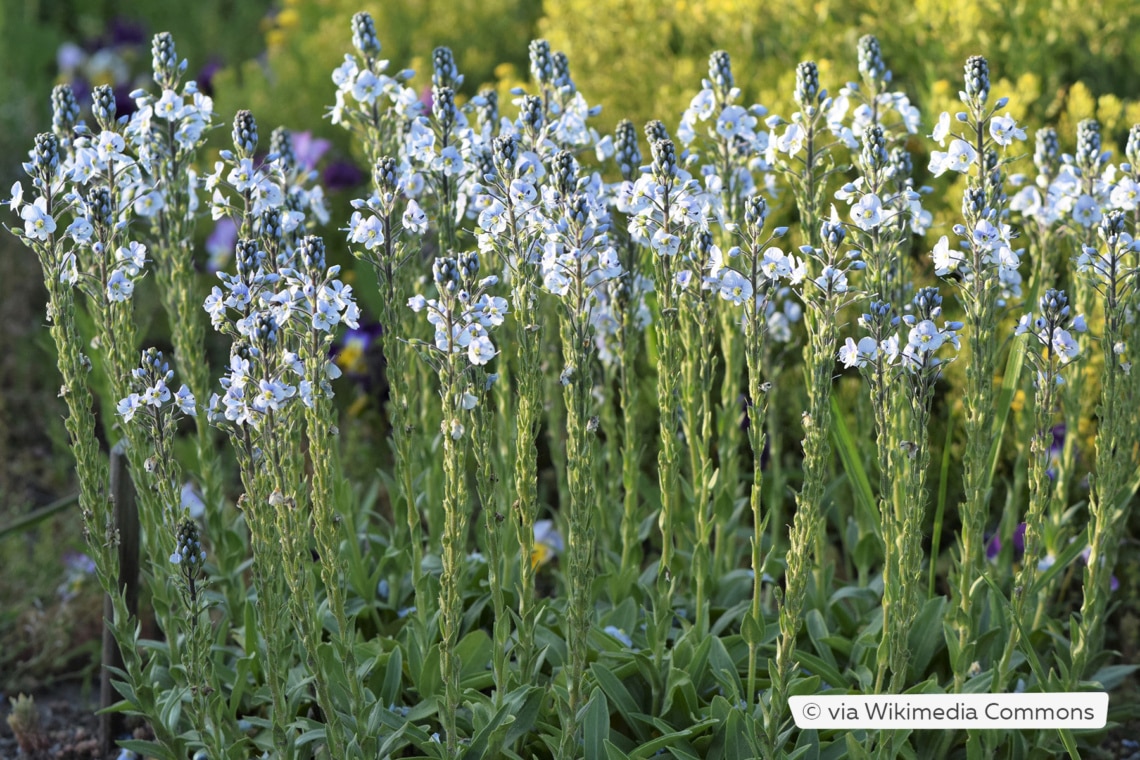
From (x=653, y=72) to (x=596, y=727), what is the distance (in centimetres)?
415

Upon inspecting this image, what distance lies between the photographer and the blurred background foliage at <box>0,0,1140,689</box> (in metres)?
5.55

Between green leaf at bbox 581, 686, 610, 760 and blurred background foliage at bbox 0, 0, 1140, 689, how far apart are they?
8.19ft

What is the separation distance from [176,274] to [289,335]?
0.97 meters

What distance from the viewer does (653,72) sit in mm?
6453

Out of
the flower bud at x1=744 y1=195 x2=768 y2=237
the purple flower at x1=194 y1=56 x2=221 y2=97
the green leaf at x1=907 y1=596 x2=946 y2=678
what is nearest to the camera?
the flower bud at x1=744 y1=195 x2=768 y2=237

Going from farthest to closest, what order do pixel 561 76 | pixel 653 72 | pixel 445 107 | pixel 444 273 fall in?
pixel 653 72 → pixel 561 76 → pixel 445 107 → pixel 444 273

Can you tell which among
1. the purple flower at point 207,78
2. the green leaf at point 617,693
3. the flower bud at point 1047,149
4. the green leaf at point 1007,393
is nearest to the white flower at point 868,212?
the green leaf at point 1007,393

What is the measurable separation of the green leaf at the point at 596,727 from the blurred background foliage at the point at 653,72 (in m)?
2.50

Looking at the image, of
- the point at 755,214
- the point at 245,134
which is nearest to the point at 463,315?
the point at 755,214

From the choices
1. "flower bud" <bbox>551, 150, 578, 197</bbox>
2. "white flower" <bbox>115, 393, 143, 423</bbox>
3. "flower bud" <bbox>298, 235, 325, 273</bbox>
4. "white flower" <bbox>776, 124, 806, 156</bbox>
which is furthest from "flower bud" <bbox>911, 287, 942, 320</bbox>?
"white flower" <bbox>115, 393, 143, 423</bbox>

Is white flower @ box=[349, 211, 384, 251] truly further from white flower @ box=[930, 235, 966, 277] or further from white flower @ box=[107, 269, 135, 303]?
white flower @ box=[930, 235, 966, 277]

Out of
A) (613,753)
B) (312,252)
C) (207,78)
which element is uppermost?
(207,78)

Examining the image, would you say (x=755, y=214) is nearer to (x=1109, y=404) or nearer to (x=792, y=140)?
(x=792, y=140)

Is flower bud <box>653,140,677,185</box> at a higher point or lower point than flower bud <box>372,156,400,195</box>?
lower
